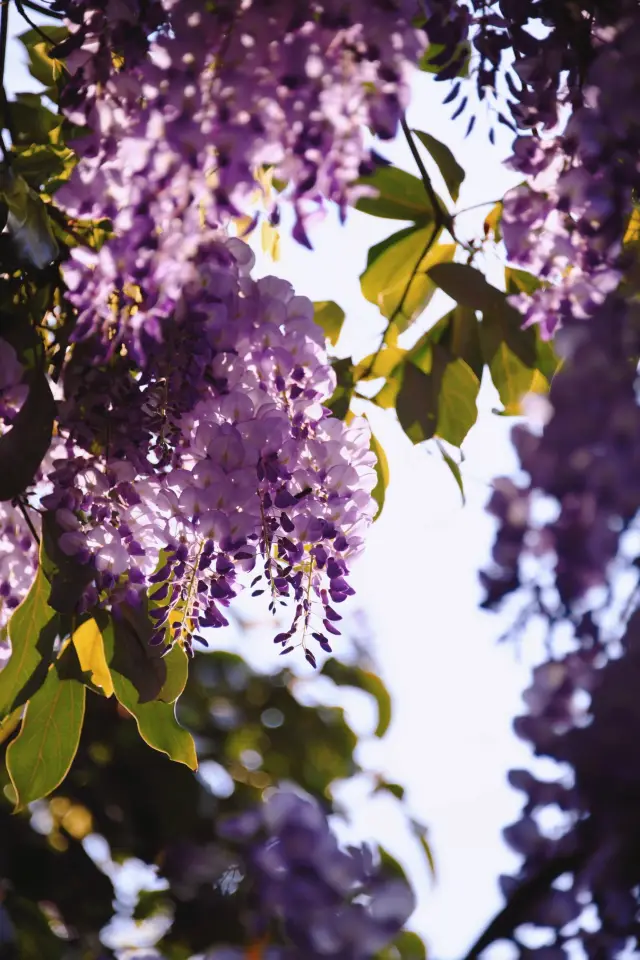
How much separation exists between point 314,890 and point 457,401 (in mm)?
558

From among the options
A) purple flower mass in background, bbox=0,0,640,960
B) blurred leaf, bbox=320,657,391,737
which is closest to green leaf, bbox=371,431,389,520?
purple flower mass in background, bbox=0,0,640,960

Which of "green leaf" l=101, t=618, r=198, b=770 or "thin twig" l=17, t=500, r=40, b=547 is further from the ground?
"thin twig" l=17, t=500, r=40, b=547

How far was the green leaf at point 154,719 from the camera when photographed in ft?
2.74

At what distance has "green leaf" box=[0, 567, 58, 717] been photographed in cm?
82

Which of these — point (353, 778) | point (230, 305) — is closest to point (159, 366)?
point (230, 305)

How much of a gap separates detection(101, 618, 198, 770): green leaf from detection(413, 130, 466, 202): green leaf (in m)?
0.48

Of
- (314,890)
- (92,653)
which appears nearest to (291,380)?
(92,653)

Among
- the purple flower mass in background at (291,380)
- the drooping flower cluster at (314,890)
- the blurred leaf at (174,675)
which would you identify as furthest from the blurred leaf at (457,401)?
the drooping flower cluster at (314,890)

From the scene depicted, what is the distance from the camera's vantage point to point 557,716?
44 cm

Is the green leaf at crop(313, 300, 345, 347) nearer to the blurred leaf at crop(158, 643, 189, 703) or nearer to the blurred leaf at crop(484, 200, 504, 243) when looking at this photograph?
the blurred leaf at crop(484, 200, 504, 243)

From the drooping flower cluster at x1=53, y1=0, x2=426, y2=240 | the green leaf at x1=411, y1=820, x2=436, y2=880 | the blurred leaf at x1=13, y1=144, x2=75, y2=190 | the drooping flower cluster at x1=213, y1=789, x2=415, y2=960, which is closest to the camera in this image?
the drooping flower cluster at x1=213, y1=789, x2=415, y2=960

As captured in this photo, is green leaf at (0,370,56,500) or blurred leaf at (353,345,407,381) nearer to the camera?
green leaf at (0,370,56,500)

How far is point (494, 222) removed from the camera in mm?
963

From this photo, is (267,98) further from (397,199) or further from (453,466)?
(453,466)
